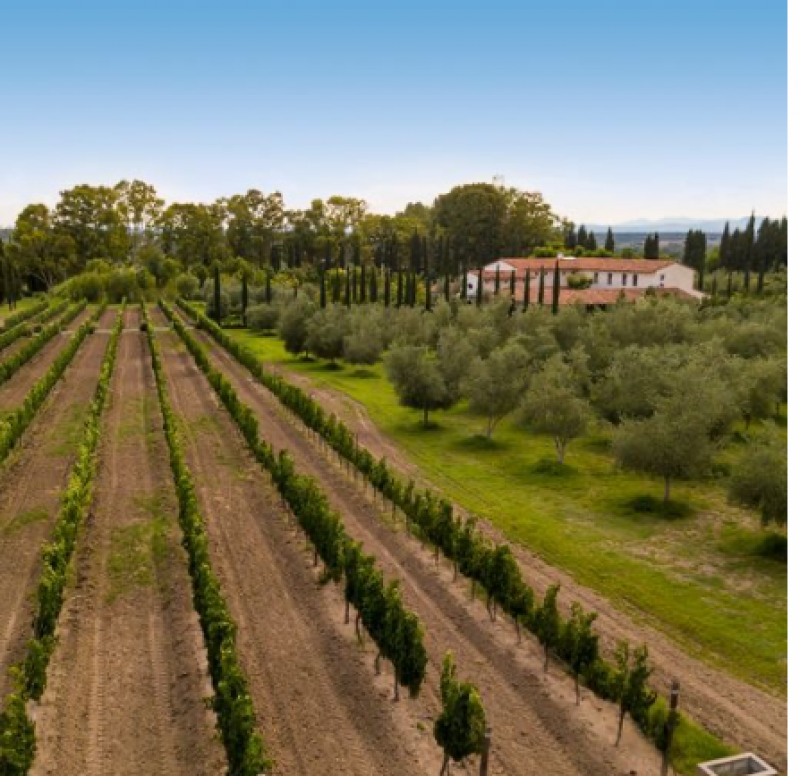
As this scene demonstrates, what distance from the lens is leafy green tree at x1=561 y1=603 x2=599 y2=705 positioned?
18844 mm

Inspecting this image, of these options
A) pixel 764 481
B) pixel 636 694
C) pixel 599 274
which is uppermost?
pixel 599 274

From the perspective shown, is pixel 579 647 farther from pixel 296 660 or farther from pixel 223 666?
pixel 223 666

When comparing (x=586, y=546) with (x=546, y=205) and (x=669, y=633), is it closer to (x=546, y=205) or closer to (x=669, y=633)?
(x=669, y=633)

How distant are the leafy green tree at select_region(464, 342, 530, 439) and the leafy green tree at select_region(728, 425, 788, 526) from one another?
16052 millimetres

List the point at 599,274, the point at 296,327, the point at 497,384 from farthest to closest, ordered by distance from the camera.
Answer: the point at 599,274, the point at 296,327, the point at 497,384

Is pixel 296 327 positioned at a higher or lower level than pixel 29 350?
higher

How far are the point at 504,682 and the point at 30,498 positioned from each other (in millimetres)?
22617

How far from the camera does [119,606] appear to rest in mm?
23016

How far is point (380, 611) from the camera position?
66.7ft

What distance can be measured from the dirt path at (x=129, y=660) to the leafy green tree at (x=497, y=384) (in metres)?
18.7

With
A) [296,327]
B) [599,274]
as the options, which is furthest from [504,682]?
[599,274]

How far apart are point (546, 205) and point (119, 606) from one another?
145671mm


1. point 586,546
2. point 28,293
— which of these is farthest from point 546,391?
Result: point 28,293

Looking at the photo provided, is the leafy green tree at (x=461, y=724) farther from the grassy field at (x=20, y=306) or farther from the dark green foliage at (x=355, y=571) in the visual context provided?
the grassy field at (x=20, y=306)
